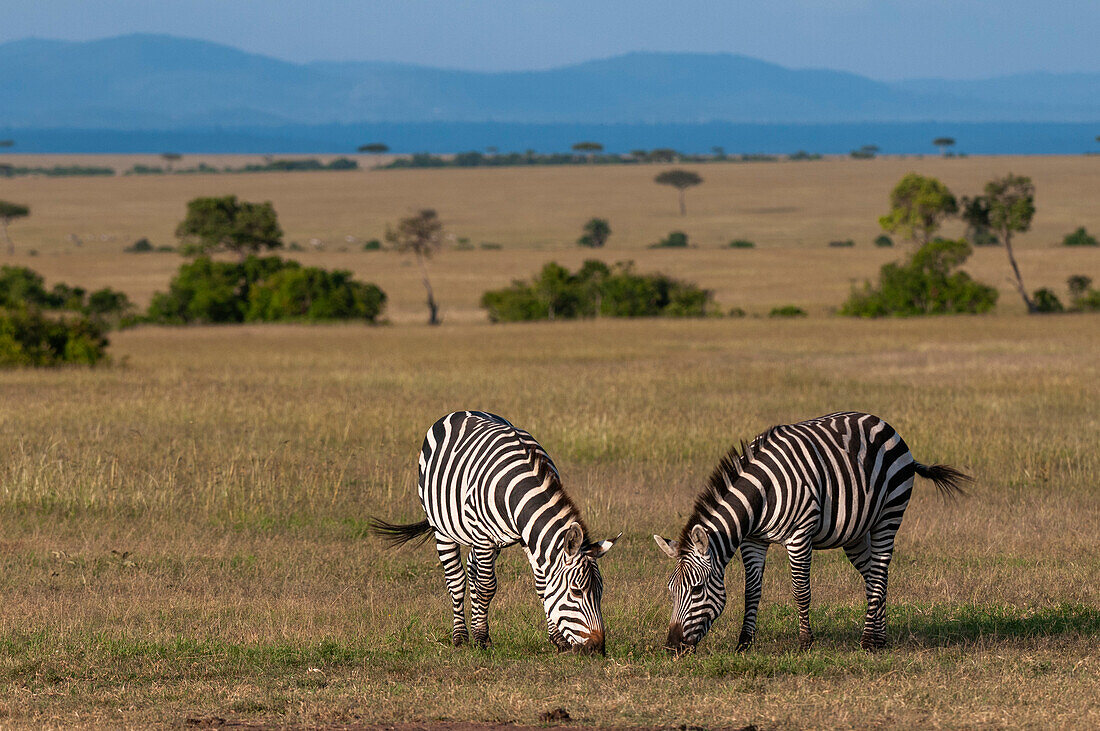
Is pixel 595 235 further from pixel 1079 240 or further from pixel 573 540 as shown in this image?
pixel 573 540

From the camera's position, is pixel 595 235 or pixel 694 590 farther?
pixel 595 235

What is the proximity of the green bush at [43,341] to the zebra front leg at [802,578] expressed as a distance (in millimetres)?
27238

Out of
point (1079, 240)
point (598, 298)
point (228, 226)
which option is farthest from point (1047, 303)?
point (228, 226)

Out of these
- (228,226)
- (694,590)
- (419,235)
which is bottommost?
(694,590)

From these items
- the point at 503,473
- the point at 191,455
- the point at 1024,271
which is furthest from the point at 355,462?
the point at 1024,271

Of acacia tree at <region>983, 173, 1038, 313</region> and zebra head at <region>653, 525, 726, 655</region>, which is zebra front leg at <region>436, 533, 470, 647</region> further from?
acacia tree at <region>983, 173, 1038, 313</region>

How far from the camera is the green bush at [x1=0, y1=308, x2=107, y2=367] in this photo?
3155 cm

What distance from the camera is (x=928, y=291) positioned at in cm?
5400

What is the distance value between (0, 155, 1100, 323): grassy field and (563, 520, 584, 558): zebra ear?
Answer: 168ft

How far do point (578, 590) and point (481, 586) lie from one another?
129cm

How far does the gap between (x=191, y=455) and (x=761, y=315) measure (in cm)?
4060

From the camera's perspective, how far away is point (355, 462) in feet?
56.9

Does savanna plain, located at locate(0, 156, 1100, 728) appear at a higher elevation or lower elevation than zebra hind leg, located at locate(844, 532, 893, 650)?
lower

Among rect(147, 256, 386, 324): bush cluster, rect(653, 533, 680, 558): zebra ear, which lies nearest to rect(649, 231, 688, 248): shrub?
rect(147, 256, 386, 324): bush cluster
